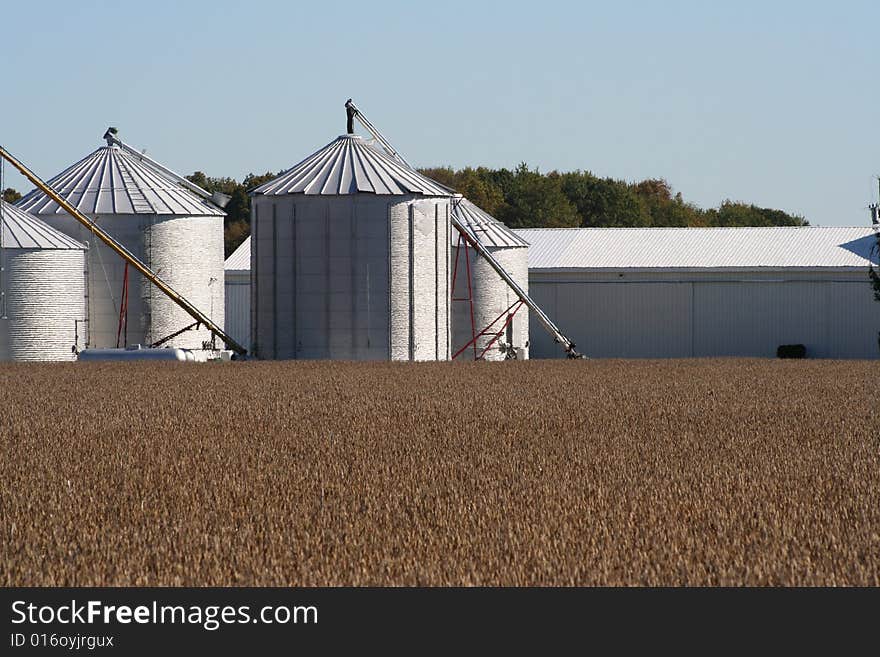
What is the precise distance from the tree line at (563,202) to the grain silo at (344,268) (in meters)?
52.4

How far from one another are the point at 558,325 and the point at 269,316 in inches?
651

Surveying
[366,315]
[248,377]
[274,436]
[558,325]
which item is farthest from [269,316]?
[274,436]

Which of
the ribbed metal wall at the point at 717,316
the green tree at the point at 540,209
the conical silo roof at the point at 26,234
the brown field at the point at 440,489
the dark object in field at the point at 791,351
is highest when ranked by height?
the green tree at the point at 540,209

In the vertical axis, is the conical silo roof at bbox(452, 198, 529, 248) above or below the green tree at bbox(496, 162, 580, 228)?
below

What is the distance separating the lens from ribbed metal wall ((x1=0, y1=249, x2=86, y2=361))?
50.0 m

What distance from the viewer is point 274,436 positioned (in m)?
22.3

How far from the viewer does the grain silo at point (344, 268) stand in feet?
166

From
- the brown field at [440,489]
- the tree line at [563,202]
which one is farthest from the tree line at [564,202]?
the brown field at [440,489]

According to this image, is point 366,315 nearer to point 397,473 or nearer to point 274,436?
point 274,436

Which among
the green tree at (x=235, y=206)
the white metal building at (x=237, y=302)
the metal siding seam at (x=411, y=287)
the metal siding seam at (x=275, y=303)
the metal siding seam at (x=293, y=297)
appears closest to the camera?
the metal siding seam at (x=293, y=297)

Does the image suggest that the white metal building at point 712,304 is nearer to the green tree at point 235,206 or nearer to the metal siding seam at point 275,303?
the metal siding seam at point 275,303

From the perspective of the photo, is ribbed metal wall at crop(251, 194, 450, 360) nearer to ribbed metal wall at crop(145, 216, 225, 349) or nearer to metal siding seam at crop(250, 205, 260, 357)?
metal siding seam at crop(250, 205, 260, 357)

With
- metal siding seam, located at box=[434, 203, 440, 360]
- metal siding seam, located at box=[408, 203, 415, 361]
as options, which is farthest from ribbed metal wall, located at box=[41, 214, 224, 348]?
metal siding seam, located at box=[434, 203, 440, 360]

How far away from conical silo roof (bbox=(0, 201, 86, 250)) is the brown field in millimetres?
19292
